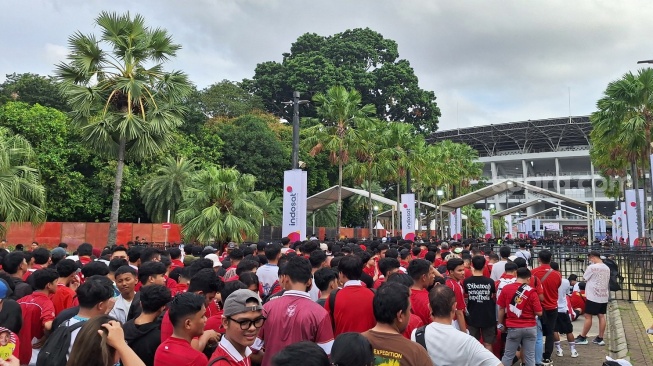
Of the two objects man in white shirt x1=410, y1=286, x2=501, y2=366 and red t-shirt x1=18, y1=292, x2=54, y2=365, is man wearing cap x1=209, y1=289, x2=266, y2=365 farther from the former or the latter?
red t-shirt x1=18, y1=292, x2=54, y2=365

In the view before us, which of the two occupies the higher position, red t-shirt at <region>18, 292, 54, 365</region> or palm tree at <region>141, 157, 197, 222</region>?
palm tree at <region>141, 157, 197, 222</region>

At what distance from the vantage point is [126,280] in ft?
16.8

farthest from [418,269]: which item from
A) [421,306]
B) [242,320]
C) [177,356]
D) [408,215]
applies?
[408,215]

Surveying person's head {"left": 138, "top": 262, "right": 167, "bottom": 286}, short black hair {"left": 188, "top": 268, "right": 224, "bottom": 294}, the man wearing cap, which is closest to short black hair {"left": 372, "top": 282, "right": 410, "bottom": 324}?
the man wearing cap

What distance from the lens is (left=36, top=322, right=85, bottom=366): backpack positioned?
312 centimetres

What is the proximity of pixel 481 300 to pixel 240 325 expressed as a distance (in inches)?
185

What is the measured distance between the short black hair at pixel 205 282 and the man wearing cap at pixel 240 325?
1.55m

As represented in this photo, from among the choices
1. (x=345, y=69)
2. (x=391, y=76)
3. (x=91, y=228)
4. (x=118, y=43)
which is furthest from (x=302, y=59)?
(x=118, y=43)

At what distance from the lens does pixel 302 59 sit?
60750 mm

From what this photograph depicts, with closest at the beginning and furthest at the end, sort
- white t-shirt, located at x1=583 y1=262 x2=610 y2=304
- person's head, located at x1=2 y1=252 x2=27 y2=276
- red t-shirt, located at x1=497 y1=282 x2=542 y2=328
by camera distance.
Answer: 1. person's head, located at x1=2 y1=252 x2=27 y2=276
2. red t-shirt, located at x1=497 y1=282 x2=542 y2=328
3. white t-shirt, located at x1=583 y1=262 x2=610 y2=304

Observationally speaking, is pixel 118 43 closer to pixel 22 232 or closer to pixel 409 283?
pixel 22 232

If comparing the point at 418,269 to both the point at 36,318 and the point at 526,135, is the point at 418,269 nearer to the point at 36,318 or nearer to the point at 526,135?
the point at 36,318

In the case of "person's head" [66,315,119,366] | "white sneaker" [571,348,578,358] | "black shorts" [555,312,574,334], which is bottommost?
"white sneaker" [571,348,578,358]

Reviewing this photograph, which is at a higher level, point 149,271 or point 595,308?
point 149,271
